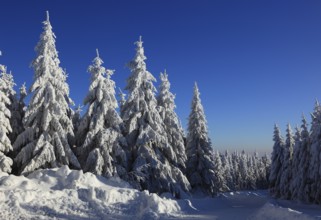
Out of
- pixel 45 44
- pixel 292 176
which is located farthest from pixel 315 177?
pixel 45 44

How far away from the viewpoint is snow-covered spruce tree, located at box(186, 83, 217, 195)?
37250 mm

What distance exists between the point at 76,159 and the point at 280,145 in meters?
40.0

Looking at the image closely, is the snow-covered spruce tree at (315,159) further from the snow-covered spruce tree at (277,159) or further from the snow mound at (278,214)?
the snow mound at (278,214)

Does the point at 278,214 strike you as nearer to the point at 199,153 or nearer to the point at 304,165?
the point at 199,153

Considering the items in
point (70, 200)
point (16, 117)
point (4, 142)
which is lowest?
point (70, 200)

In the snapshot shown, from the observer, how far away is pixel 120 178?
86.3 ft

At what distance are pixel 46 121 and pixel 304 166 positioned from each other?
112 feet

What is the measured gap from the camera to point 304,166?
44438 millimetres

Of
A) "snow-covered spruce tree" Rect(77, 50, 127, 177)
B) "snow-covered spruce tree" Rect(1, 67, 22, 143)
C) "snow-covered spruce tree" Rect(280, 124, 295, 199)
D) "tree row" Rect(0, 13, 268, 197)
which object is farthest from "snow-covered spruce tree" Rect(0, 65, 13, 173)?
"snow-covered spruce tree" Rect(280, 124, 295, 199)

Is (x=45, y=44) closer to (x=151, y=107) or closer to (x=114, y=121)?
(x=114, y=121)

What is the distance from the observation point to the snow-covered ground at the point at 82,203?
18.6 metres

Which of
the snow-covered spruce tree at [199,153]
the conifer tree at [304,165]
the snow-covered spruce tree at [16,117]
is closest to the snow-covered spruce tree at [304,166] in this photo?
the conifer tree at [304,165]

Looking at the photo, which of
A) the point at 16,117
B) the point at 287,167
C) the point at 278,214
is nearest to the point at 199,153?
the point at 16,117

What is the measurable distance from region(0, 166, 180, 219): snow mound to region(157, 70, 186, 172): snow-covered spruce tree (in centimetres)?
1284
